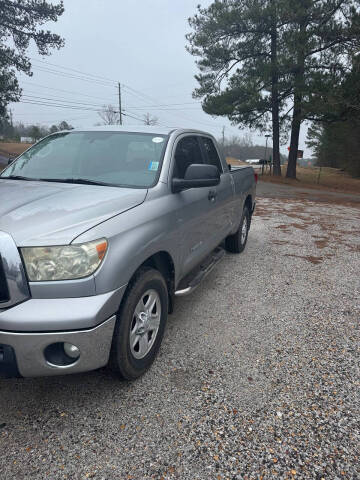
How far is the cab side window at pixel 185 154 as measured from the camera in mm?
3159

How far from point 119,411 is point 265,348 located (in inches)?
52.8

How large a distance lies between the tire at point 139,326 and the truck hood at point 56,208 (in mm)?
507

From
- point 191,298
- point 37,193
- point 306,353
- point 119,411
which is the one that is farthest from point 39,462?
point 191,298

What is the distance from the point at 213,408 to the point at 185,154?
229 cm

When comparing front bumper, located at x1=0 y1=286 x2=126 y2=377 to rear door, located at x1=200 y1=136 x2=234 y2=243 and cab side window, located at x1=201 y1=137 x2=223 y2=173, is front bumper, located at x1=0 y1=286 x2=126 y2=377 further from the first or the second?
cab side window, located at x1=201 y1=137 x2=223 y2=173

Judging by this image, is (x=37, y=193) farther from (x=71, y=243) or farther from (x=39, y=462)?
(x=39, y=462)

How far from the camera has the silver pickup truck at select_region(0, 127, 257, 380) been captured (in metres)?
1.82

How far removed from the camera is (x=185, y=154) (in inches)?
134

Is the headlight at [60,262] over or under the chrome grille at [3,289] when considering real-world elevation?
over

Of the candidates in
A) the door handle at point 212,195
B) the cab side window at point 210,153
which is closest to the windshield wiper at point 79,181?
the door handle at point 212,195

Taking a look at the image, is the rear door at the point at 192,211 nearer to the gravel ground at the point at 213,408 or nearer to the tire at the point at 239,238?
the gravel ground at the point at 213,408

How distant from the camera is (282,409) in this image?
2197mm

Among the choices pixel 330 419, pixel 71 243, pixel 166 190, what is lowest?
pixel 330 419

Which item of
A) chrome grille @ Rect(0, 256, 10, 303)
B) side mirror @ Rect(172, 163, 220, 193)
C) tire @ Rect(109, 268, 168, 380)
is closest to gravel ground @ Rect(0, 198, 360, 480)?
tire @ Rect(109, 268, 168, 380)
